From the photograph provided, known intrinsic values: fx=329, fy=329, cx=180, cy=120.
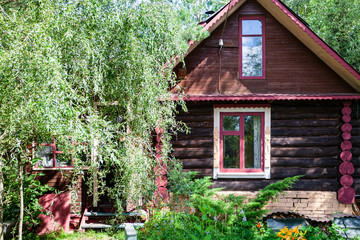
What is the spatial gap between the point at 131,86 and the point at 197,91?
3.34 m

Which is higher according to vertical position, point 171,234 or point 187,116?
point 187,116

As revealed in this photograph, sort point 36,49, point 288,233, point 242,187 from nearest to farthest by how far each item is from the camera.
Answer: point 288,233, point 36,49, point 242,187

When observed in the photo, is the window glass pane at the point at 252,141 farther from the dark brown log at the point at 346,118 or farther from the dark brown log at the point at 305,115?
the dark brown log at the point at 346,118

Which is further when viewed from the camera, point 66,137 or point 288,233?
point 66,137

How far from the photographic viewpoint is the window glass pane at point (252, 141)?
31.3 feet

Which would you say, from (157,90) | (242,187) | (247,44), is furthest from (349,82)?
(157,90)

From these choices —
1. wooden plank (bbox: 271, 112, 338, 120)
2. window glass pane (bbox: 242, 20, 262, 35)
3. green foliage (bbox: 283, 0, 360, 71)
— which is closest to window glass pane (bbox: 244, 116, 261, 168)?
wooden plank (bbox: 271, 112, 338, 120)

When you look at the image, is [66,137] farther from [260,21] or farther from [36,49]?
[260,21]

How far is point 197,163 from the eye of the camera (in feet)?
31.2

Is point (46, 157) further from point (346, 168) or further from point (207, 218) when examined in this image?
point (346, 168)

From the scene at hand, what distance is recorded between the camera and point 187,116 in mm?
9562

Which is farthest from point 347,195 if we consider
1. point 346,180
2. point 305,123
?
Result: point 305,123

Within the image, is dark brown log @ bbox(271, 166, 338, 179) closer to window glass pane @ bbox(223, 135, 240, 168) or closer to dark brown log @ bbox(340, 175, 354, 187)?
dark brown log @ bbox(340, 175, 354, 187)

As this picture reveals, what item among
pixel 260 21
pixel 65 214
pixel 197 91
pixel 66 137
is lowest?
pixel 65 214
